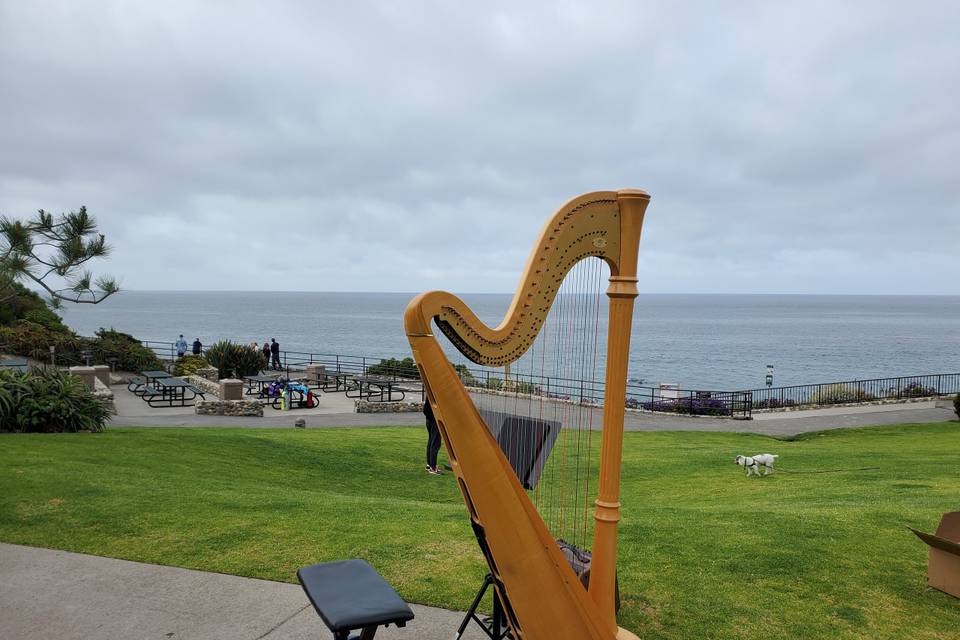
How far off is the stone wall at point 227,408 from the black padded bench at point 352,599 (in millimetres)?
14364

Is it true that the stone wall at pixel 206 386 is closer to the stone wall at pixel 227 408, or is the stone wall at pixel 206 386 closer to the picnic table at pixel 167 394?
the picnic table at pixel 167 394

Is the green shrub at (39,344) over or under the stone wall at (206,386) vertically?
over

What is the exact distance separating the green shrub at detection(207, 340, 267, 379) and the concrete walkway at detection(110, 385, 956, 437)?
4.11 m

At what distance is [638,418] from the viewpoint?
63.2ft

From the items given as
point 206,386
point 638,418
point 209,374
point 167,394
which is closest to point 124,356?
point 209,374

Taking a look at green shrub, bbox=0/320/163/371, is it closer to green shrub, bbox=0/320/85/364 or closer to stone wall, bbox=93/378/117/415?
green shrub, bbox=0/320/85/364

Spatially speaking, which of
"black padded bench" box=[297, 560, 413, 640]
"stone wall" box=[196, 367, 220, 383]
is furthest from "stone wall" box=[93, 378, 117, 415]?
"black padded bench" box=[297, 560, 413, 640]

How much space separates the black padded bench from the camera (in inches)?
119

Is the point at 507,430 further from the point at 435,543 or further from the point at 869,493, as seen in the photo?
the point at 869,493

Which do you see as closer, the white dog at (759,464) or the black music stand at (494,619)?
the black music stand at (494,619)

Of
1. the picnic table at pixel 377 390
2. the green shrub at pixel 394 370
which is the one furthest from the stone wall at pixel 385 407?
the green shrub at pixel 394 370

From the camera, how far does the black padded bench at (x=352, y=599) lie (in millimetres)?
3023

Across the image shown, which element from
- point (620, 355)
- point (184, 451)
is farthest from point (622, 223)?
point (184, 451)

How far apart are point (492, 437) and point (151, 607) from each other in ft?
9.39
